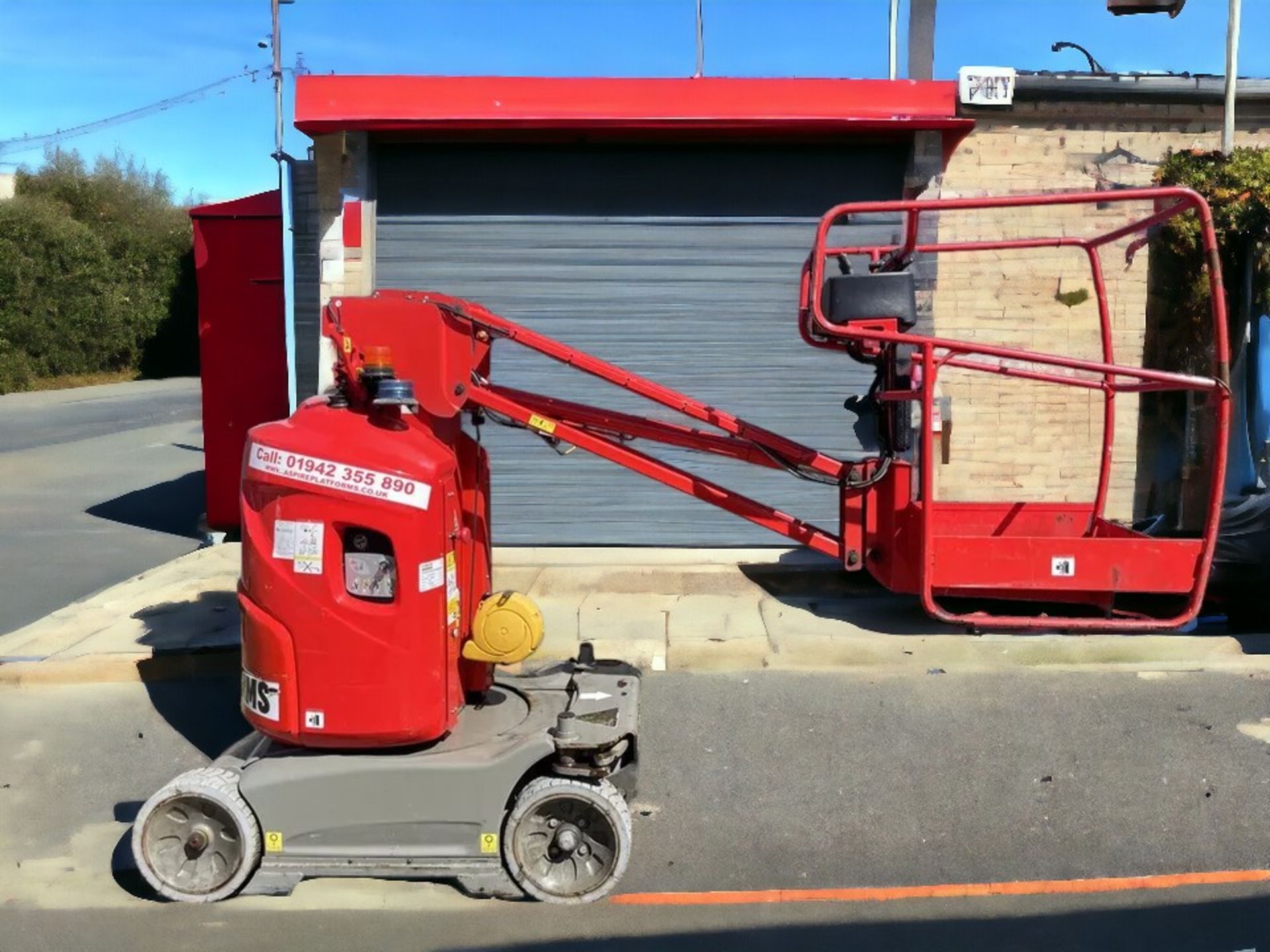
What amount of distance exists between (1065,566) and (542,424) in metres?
2.75

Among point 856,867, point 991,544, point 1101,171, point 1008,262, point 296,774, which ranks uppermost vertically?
point 1101,171

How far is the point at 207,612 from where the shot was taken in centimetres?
736

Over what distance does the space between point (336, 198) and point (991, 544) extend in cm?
549

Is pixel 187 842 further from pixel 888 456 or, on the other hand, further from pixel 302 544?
pixel 888 456

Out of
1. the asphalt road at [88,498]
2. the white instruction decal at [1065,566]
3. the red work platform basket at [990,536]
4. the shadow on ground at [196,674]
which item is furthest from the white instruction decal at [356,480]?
the asphalt road at [88,498]

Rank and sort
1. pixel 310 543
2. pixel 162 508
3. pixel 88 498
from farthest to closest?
pixel 88 498, pixel 162 508, pixel 310 543

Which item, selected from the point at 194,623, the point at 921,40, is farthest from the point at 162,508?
the point at 921,40

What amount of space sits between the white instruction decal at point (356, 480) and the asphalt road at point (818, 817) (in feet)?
4.77

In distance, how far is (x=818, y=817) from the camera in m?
4.87

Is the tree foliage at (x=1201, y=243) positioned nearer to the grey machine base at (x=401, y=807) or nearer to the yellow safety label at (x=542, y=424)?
the yellow safety label at (x=542, y=424)

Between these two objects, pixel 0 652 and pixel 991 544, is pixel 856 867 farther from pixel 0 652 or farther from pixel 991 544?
pixel 0 652

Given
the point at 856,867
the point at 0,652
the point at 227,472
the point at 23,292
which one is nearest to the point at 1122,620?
the point at 856,867

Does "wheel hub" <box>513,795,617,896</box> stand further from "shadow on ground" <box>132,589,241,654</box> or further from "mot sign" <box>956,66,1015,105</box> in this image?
"mot sign" <box>956,66,1015,105</box>

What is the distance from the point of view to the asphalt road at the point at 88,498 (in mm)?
8789
